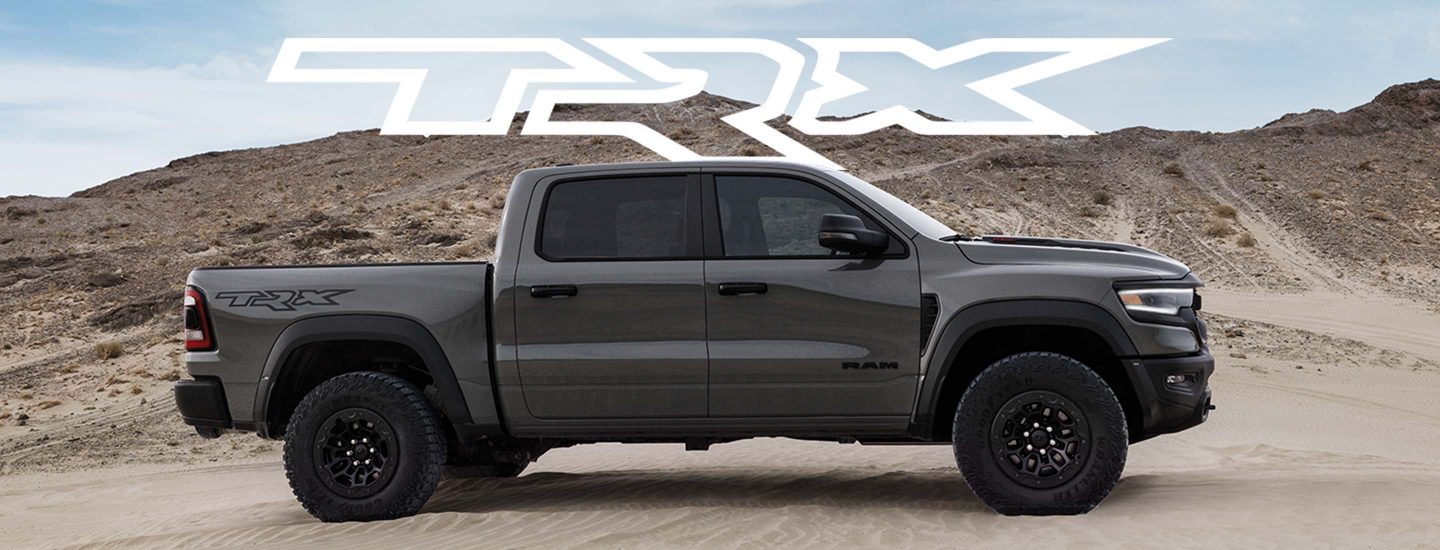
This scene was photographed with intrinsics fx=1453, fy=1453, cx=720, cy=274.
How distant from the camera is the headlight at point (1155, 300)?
7391 millimetres

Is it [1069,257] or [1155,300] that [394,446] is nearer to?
[1069,257]

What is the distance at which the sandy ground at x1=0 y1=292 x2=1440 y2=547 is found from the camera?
7207 mm

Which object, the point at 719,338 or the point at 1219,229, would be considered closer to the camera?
the point at 719,338

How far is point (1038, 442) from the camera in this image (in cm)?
740

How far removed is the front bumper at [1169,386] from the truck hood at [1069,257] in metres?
0.44

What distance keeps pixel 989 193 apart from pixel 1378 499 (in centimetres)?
3640

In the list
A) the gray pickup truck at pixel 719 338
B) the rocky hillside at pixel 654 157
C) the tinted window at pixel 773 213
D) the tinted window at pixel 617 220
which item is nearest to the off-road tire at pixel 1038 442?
the gray pickup truck at pixel 719 338

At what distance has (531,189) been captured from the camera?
792 centimetres

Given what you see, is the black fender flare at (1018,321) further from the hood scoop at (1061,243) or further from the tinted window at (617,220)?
the tinted window at (617,220)

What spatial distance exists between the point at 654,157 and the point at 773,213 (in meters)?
44.6

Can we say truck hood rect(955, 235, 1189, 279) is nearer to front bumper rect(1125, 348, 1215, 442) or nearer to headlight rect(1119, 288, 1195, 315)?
headlight rect(1119, 288, 1195, 315)

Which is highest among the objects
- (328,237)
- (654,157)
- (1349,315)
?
(654,157)

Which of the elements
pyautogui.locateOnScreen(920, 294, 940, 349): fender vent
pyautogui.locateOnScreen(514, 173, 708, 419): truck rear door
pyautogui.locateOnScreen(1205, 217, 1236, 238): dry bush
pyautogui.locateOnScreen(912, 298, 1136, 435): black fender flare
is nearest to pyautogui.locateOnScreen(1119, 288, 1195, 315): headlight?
pyautogui.locateOnScreen(912, 298, 1136, 435): black fender flare

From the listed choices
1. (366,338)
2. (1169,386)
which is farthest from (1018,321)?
(366,338)
